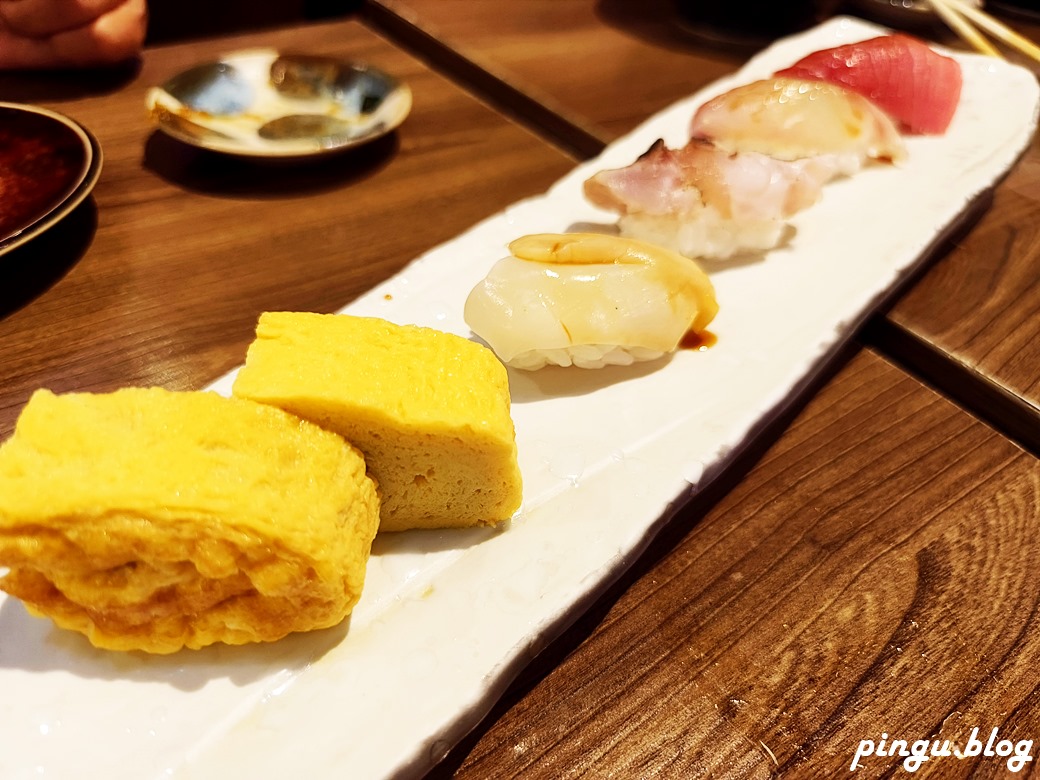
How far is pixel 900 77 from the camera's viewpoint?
90.5 inches

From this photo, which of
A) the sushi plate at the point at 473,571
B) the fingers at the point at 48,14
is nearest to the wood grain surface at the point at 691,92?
the sushi plate at the point at 473,571

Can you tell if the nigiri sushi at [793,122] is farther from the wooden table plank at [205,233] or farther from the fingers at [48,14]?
the fingers at [48,14]

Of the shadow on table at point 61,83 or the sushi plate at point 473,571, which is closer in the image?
the sushi plate at point 473,571

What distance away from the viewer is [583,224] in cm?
197

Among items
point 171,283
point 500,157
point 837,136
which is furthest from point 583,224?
point 171,283

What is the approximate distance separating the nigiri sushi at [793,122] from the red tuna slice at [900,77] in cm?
24

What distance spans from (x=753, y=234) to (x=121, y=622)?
157 cm

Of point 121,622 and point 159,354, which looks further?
point 159,354

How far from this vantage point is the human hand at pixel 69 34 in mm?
2473

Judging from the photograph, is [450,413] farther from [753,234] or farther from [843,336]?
[753,234]

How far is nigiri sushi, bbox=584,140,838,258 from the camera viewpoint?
1785mm

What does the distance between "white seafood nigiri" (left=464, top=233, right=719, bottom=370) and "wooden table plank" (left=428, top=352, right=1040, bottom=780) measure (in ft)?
1.16

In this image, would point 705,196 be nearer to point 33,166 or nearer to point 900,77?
point 900,77

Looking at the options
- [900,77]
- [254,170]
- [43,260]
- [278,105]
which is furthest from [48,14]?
[900,77]
